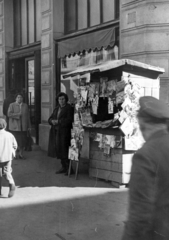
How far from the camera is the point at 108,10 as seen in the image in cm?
1027

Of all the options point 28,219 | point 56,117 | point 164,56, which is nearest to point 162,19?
point 164,56

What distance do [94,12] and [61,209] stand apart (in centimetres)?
658

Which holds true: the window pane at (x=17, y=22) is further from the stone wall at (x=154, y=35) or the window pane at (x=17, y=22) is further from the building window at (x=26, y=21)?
the stone wall at (x=154, y=35)

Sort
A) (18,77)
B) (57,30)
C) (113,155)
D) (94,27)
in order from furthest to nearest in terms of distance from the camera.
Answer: (18,77) < (57,30) < (94,27) < (113,155)

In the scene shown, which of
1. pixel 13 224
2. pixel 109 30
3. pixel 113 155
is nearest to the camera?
pixel 13 224

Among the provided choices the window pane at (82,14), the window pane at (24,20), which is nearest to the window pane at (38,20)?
the window pane at (24,20)

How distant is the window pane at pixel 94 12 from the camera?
10.7m

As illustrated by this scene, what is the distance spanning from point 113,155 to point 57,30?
5.87 m

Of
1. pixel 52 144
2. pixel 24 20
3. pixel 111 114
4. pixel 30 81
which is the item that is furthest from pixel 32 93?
pixel 111 114

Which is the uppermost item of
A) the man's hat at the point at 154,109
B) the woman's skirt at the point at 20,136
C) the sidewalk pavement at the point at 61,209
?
the man's hat at the point at 154,109

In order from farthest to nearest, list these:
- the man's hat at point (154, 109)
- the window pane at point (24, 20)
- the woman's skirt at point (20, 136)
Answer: the window pane at point (24, 20) → the woman's skirt at point (20, 136) → the man's hat at point (154, 109)

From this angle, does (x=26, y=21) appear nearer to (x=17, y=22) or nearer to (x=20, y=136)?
(x=17, y=22)

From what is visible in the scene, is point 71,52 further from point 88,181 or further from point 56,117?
point 88,181

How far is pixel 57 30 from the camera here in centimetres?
1203
